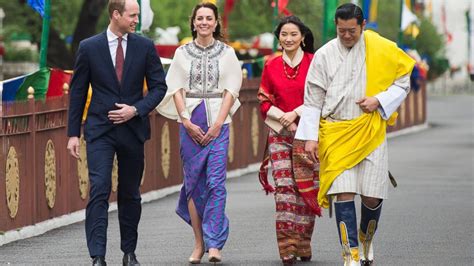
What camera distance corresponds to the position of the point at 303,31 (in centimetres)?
1104

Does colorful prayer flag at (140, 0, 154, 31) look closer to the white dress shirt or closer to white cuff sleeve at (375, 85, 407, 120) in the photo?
the white dress shirt

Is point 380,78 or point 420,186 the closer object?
point 380,78

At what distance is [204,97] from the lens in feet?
35.8

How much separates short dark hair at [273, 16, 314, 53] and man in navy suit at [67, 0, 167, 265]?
1.25m

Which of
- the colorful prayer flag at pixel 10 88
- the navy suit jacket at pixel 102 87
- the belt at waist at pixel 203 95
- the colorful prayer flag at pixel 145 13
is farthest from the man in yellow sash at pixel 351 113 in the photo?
the colorful prayer flag at pixel 145 13

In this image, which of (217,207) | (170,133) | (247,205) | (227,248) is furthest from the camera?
(170,133)

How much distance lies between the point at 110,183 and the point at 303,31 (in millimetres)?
1924

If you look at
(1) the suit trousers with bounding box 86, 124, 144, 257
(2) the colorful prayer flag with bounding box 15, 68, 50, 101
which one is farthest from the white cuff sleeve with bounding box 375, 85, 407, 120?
(2) the colorful prayer flag with bounding box 15, 68, 50, 101

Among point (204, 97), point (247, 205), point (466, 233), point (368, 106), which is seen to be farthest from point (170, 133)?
point (368, 106)

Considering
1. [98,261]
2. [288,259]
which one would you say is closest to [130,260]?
[98,261]

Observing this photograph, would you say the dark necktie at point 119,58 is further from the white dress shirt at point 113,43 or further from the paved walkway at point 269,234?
the paved walkway at point 269,234

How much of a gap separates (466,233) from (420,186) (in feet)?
19.9

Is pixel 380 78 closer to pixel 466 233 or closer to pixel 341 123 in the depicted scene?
pixel 341 123

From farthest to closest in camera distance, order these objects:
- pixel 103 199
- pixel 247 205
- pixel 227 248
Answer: pixel 247 205 < pixel 227 248 < pixel 103 199
